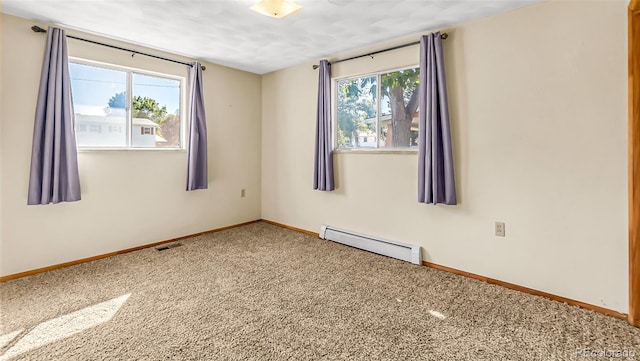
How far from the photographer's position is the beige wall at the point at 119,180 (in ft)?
8.81

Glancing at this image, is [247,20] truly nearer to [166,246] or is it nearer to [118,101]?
[118,101]

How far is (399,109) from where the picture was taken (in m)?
3.34

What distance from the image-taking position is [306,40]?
10.7ft

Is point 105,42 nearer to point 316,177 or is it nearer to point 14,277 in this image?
point 14,277

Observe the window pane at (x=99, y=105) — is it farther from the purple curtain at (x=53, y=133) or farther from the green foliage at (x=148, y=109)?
the purple curtain at (x=53, y=133)

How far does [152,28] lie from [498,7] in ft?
10.3

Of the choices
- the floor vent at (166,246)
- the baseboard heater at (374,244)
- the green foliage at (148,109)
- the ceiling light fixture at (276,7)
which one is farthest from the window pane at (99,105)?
the baseboard heater at (374,244)

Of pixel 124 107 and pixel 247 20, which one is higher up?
pixel 247 20

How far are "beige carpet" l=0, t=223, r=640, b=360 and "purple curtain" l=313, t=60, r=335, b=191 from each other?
1.14 metres

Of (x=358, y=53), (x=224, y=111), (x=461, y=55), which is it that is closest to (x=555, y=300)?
(x=461, y=55)

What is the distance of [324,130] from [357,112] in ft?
1.52

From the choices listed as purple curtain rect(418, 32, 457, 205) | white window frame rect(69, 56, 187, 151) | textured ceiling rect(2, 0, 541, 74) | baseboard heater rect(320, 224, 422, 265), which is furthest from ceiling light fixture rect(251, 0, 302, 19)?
baseboard heater rect(320, 224, 422, 265)

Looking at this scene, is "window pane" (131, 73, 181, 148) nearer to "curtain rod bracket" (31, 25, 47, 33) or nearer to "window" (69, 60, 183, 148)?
"window" (69, 60, 183, 148)

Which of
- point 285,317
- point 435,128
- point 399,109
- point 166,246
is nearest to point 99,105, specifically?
point 166,246
